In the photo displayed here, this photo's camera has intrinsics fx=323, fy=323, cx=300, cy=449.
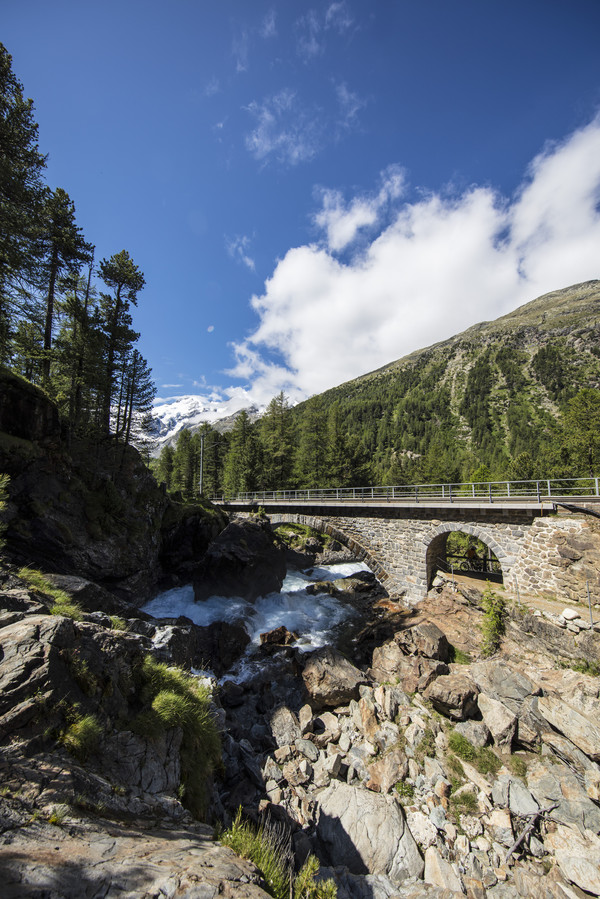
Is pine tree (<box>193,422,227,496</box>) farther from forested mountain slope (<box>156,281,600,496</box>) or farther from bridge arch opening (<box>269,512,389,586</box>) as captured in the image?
bridge arch opening (<box>269,512,389,586</box>)

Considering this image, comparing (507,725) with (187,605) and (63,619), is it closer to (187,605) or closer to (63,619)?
(63,619)

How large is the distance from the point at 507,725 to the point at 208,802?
9403 mm

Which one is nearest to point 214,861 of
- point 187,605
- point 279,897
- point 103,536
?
point 279,897

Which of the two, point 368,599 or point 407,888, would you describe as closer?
point 407,888

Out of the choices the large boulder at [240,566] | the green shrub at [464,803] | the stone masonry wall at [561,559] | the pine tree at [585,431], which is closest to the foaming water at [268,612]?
the large boulder at [240,566]

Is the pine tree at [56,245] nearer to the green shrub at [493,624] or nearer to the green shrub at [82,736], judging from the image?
the green shrub at [82,736]

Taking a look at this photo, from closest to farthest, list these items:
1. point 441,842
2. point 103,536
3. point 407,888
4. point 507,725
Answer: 1. point 407,888
2. point 441,842
3. point 507,725
4. point 103,536

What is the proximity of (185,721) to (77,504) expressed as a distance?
14.8 m

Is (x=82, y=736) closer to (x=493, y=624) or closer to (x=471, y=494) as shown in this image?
(x=493, y=624)

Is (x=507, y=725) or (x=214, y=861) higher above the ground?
(x=214, y=861)

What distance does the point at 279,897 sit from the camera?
11.6 feet

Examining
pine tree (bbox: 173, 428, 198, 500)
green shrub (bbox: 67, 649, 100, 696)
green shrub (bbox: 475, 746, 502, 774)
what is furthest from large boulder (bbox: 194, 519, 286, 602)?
pine tree (bbox: 173, 428, 198, 500)

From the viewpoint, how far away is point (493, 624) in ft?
45.4

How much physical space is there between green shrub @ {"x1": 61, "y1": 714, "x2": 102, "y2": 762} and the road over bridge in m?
15.8
